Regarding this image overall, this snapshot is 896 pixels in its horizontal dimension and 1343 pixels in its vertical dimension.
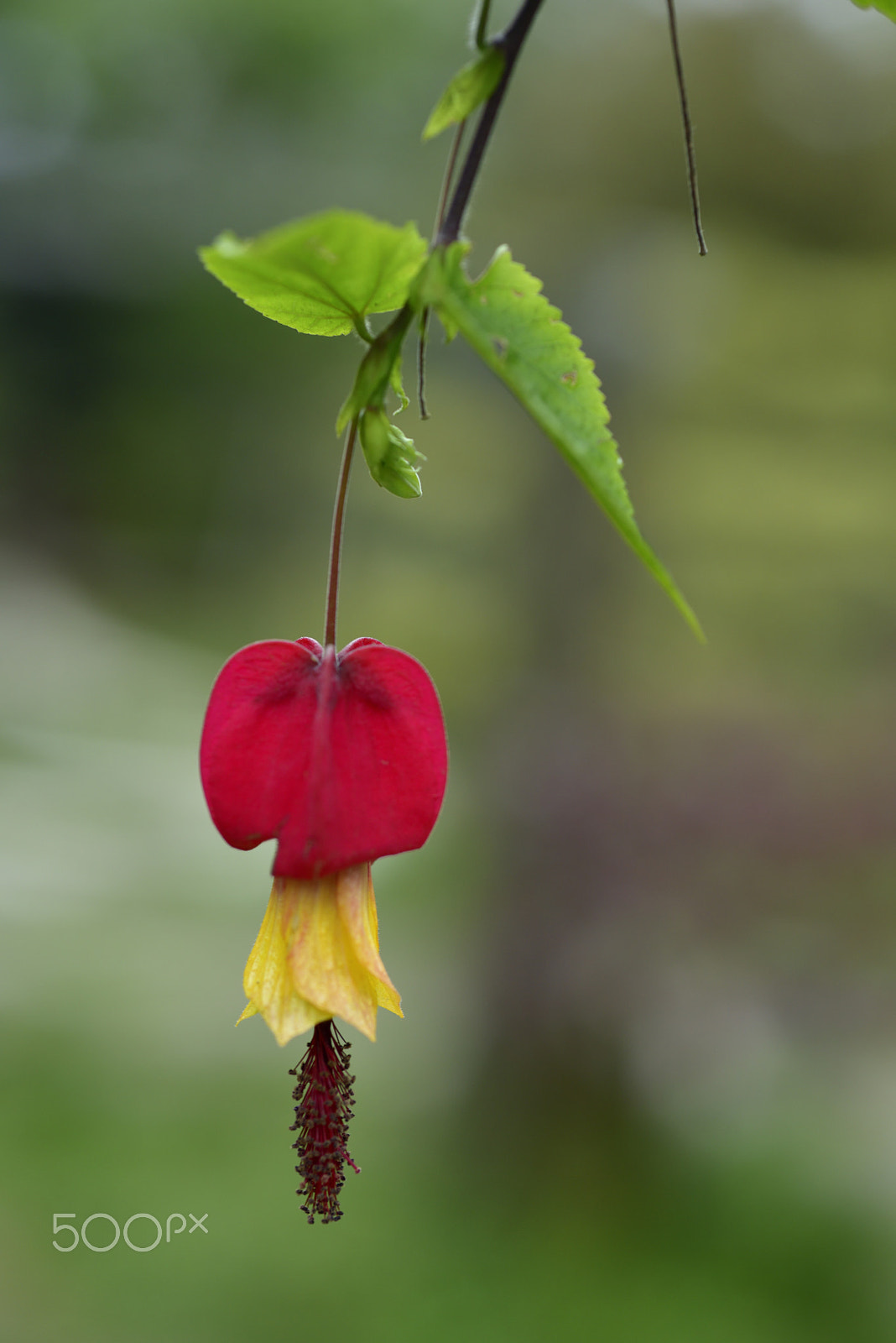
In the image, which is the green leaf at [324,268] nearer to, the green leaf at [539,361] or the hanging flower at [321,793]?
the green leaf at [539,361]

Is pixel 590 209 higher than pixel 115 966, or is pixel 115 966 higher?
pixel 590 209

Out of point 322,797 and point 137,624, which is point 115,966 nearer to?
point 322,797

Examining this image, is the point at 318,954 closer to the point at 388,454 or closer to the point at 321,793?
the point at 321,793

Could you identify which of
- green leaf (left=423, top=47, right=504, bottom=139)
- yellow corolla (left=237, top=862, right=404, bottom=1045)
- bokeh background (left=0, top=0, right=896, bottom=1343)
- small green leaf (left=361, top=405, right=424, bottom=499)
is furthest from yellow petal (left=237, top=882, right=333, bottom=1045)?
bokeh background (left=0, top=0, right=896, bottom=1343)

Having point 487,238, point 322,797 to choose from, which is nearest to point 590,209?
point 487,238

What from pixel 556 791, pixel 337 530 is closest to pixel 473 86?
pixel 337 530

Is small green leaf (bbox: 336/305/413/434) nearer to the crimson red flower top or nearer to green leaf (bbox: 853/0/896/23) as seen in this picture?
→ the crimson red flower top
